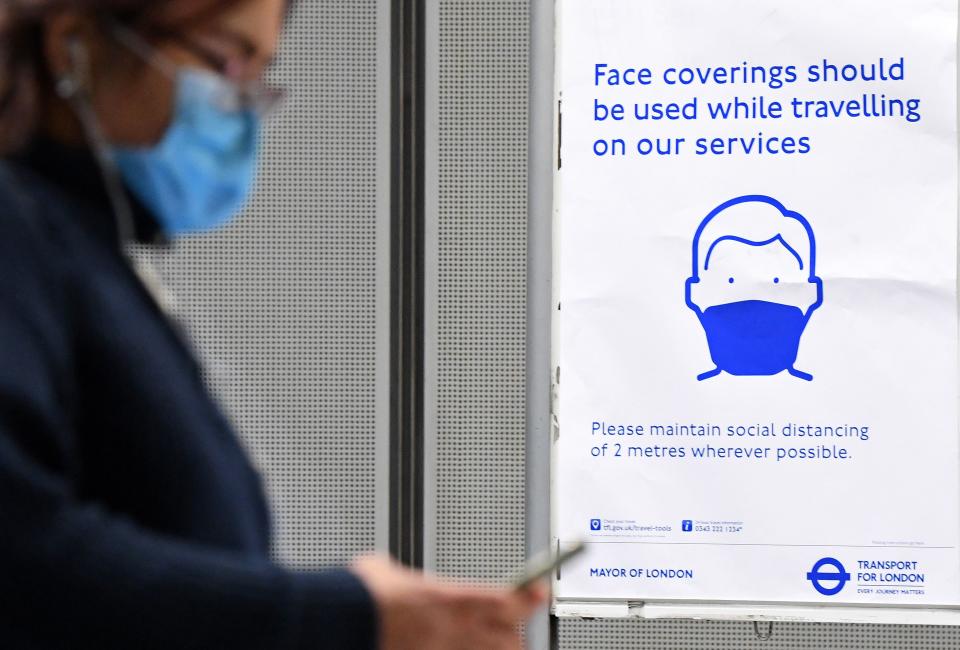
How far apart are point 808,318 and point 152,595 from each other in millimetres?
2004

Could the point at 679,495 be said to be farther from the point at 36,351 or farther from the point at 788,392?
the point at 36,351

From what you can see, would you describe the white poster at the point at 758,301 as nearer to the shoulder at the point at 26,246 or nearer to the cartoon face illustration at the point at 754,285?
the cartoon face illustration at the point at 754,285

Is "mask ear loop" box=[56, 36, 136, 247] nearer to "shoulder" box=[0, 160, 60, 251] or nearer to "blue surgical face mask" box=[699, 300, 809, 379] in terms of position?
"shoulder" box=[0, 160, 60, 251]

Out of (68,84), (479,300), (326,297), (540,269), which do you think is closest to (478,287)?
(479,300)

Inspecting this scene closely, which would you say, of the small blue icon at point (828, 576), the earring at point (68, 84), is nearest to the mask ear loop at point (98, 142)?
the earring at point (68, 84)

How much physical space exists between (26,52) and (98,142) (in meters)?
0.07

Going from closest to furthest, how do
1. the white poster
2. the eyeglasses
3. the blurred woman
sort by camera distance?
the blurred woman
the eyeglasses
the white poster

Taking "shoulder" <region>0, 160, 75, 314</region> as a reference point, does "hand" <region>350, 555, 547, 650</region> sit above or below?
below

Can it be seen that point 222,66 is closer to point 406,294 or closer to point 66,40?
point 66,40

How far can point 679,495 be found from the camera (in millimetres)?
2508

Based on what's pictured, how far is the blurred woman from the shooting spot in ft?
2.14

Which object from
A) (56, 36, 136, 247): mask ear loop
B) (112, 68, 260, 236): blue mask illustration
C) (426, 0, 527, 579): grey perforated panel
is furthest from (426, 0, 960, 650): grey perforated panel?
(56, 36, 136, 247): mask ear loop

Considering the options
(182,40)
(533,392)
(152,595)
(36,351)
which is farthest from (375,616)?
(533,392)

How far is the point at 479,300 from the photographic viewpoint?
101 inches
